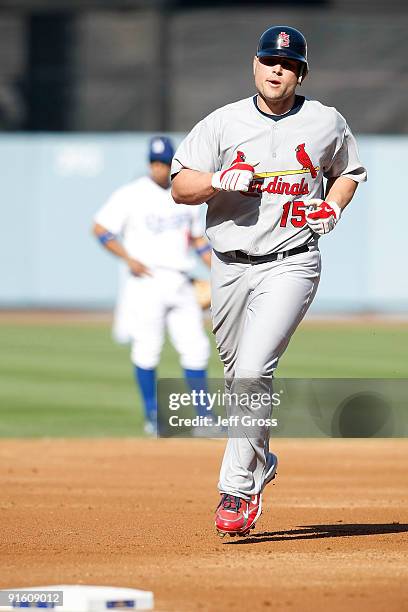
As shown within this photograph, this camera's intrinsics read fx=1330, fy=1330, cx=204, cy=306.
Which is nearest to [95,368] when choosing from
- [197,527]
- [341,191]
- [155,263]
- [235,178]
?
[155,263]

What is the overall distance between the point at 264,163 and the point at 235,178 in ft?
1.11

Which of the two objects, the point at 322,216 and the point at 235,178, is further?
the point at 322,216

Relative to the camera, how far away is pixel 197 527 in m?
5.93

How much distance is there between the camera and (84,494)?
718cm

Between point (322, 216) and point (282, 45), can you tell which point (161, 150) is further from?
point (322, 216)

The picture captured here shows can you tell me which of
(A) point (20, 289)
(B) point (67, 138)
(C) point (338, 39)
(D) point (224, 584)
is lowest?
(D) point (224, 584)

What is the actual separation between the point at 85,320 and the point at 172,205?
14.2m

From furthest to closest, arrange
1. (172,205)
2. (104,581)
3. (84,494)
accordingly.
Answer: (172,205)
(84,494)
(104,581)

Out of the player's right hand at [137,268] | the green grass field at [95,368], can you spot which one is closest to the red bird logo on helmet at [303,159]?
the player's right hand at [137,268]

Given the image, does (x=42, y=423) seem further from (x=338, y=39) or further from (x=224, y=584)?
(x=338, y=39)

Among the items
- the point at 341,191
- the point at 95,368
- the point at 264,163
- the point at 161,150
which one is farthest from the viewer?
the point at 95,368

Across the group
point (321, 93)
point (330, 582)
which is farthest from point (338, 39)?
point (330, 582)

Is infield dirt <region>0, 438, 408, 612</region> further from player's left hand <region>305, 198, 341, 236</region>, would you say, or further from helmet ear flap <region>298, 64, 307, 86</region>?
helmet ear flap <region>298, 64, 307, 86</region>

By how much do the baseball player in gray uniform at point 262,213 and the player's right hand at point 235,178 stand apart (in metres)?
0.09
